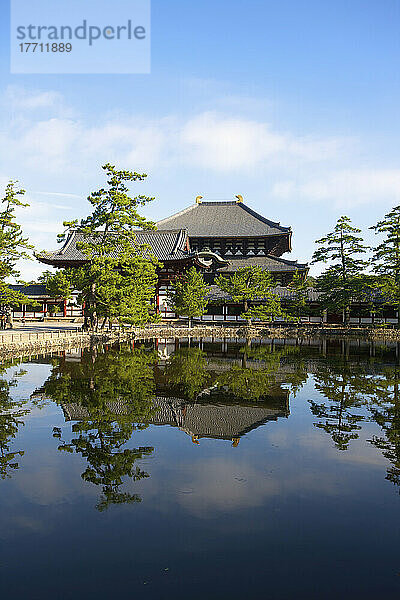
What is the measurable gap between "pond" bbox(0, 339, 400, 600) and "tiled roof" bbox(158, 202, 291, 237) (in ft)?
137

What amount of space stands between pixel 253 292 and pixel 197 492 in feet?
121

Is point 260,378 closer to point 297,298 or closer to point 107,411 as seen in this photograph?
point 107,411

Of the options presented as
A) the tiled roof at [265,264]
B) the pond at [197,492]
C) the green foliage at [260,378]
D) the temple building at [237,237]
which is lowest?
the pond at [197,492]

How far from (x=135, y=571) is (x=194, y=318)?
141ft

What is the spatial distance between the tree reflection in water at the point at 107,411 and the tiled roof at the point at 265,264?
99.6 ft

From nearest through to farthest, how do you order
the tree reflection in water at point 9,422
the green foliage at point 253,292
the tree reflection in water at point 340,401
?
the tree reflection in water at point 9,422 → the tree reflection in water at point 340,401 → the green foliage at point 253,292

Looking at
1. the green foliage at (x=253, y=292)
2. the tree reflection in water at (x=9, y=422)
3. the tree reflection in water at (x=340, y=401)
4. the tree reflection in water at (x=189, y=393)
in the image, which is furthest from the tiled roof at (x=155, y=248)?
the tree reflection in water at (x=9, y=422)

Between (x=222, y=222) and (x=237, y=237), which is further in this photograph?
(x=222, y=222)

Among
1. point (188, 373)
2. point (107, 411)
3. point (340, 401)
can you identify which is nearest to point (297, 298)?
point (188, 373)

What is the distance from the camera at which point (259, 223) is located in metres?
57.5

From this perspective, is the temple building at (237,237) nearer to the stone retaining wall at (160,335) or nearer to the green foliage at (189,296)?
the green foliage at (189,296)

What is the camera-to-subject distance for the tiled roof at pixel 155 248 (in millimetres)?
45594

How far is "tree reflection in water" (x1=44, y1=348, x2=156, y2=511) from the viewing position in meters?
8.09

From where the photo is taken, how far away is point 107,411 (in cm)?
1225
